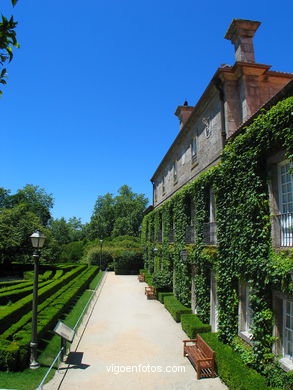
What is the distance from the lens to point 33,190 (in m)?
67.0

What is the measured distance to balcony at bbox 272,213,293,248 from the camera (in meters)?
6.80

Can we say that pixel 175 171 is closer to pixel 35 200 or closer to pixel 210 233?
pixel 210 233

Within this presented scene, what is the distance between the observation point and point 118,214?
67.4 m

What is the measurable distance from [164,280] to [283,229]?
42.4 ft

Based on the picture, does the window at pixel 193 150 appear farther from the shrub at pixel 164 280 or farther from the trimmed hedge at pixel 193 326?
the trimmed hedge at pixel 193 326

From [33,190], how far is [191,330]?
6238 cm

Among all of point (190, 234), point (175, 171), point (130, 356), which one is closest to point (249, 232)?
point (130, 356)

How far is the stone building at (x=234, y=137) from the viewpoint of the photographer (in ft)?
23.2

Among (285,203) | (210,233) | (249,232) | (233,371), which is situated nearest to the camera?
(285,203)

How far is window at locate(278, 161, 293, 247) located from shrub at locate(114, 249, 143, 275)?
29265 millimetres

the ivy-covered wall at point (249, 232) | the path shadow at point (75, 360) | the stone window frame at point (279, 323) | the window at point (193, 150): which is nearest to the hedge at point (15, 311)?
the path shadow at point (75, 360)

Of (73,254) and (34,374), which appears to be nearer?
(34,374)

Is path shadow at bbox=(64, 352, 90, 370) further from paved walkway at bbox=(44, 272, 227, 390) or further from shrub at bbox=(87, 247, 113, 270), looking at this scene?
shrub at bbox=(87, 247, 113, 270)

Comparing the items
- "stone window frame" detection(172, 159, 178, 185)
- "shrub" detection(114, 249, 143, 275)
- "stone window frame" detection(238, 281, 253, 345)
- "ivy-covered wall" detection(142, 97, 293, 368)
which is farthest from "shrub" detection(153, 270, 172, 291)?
"shrub" detection(114, 249, 143, 275)
